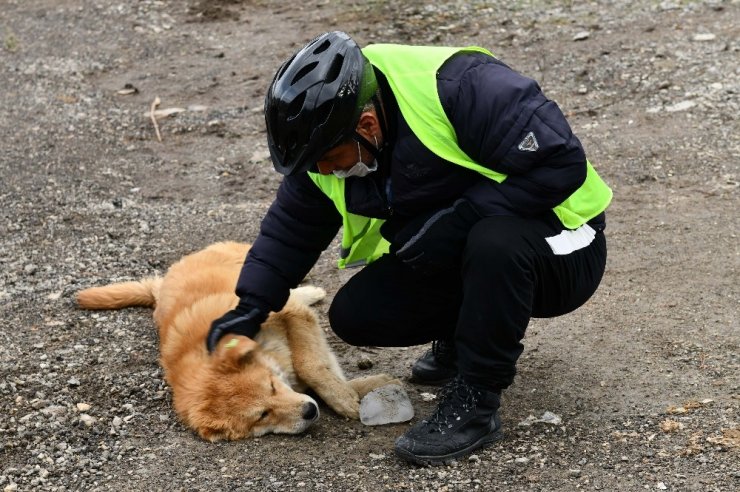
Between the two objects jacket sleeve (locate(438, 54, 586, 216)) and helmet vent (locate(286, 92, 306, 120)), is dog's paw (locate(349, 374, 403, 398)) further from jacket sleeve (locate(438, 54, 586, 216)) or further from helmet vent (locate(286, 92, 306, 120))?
helmet vent (locate(286, 92, 306, 120))

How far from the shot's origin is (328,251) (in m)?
6.20

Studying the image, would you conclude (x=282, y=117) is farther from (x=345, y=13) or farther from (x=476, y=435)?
(x=345, y=13)

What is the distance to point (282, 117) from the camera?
3.50 metres

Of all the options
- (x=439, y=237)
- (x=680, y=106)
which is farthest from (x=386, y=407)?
(x=680, y=106)

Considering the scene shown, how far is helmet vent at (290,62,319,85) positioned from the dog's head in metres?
1.18

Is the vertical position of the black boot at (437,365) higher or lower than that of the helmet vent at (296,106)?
lower

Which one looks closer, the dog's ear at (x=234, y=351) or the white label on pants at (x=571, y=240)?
the white label on pants at (x=571, y=240)

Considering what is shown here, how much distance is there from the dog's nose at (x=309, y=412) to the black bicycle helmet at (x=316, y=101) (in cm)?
112

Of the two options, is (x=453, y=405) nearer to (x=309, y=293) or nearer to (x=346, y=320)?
(x=346, y=320)

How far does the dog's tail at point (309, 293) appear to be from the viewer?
5.31 m

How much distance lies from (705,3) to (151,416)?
729cm

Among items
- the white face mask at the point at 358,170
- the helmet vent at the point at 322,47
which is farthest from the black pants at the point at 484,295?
the helmet vent at the point at 322,47

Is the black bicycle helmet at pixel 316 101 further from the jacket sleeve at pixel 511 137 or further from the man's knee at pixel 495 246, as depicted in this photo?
the man's knee at pixel 495 246

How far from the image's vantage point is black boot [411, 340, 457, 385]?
4406 mm
